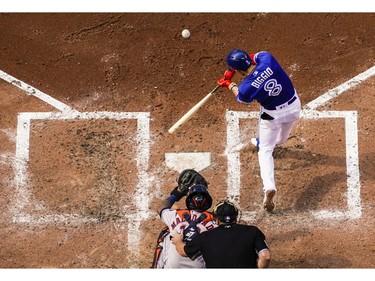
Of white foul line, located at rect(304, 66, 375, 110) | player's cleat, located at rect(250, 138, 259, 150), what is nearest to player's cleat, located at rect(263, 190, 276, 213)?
player's cleat, located at rect(250, 138, 259, 150)

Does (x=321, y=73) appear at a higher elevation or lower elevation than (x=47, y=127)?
higher

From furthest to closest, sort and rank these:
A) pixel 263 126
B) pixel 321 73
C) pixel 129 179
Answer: pixel 321 73 < pixel 129 179 < pixel 263 126

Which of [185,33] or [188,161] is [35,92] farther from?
[188,161]

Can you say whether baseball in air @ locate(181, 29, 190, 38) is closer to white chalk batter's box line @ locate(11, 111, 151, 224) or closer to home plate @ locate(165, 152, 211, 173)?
white chalk batter's box line @ locate(11, 111, 151, 224)

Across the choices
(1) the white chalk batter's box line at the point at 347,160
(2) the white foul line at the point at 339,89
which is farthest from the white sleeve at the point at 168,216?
(2) the white foul line at the point at 339,89

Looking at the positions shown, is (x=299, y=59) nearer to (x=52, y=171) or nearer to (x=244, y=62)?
(x=244, y=62)

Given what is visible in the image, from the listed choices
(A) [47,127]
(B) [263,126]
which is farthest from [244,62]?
(A) [47,127]

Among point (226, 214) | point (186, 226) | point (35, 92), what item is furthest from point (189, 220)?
point (35, 92)
